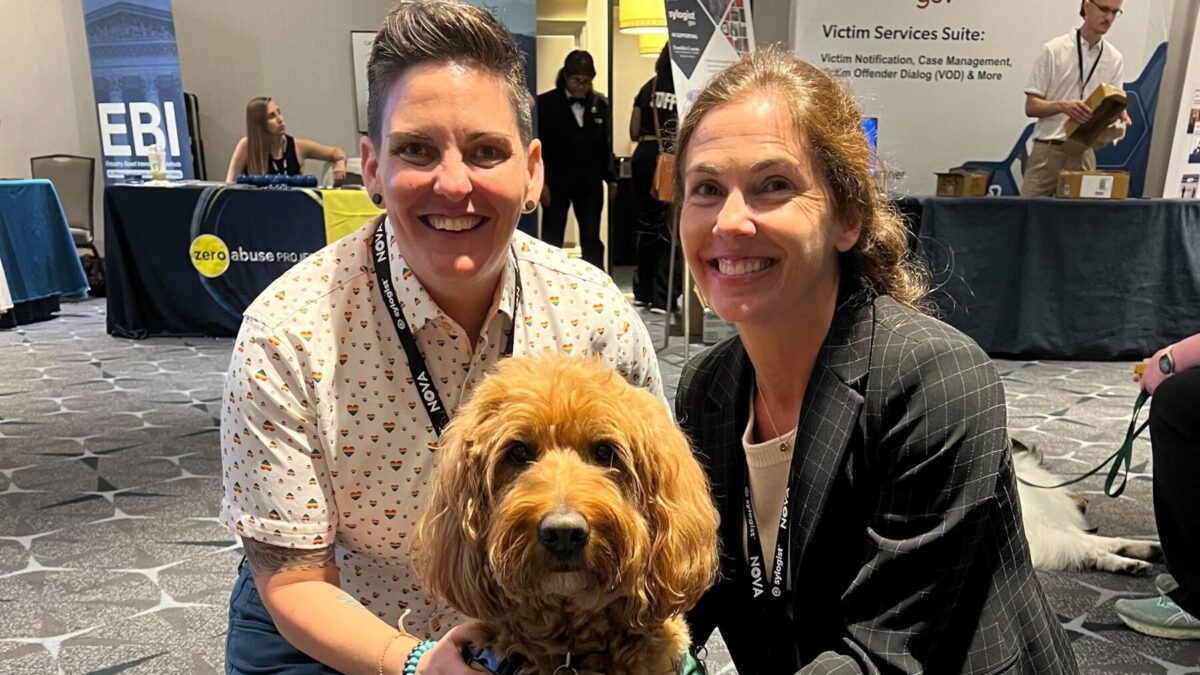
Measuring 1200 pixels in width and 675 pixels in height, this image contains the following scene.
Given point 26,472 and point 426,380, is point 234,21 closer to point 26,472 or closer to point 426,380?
point 26,472

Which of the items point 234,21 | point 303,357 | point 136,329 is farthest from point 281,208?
point 303,357

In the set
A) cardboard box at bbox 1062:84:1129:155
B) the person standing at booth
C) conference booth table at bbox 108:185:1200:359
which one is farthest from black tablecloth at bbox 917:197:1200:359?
the person standing at booth

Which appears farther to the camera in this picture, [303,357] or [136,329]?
[136,329]

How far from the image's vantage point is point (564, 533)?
110 centimetres

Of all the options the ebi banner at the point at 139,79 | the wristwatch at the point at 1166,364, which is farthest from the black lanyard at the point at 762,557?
the ebi banner at the point at 139,79

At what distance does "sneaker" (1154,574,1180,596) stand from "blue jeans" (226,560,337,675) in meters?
2.82

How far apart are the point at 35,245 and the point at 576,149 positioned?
16.5ft

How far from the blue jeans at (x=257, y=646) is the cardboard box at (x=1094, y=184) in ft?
19.7

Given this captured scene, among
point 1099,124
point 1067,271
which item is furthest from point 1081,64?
point 1067,271

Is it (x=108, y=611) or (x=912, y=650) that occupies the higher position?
(x=912, y=650)

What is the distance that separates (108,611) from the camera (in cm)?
273

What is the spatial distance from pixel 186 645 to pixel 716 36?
178 inches

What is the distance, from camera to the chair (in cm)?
868

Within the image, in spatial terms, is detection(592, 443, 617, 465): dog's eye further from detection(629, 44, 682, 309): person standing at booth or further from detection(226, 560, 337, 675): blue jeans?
detection(629, 44, 682, 309): person standing at booth
